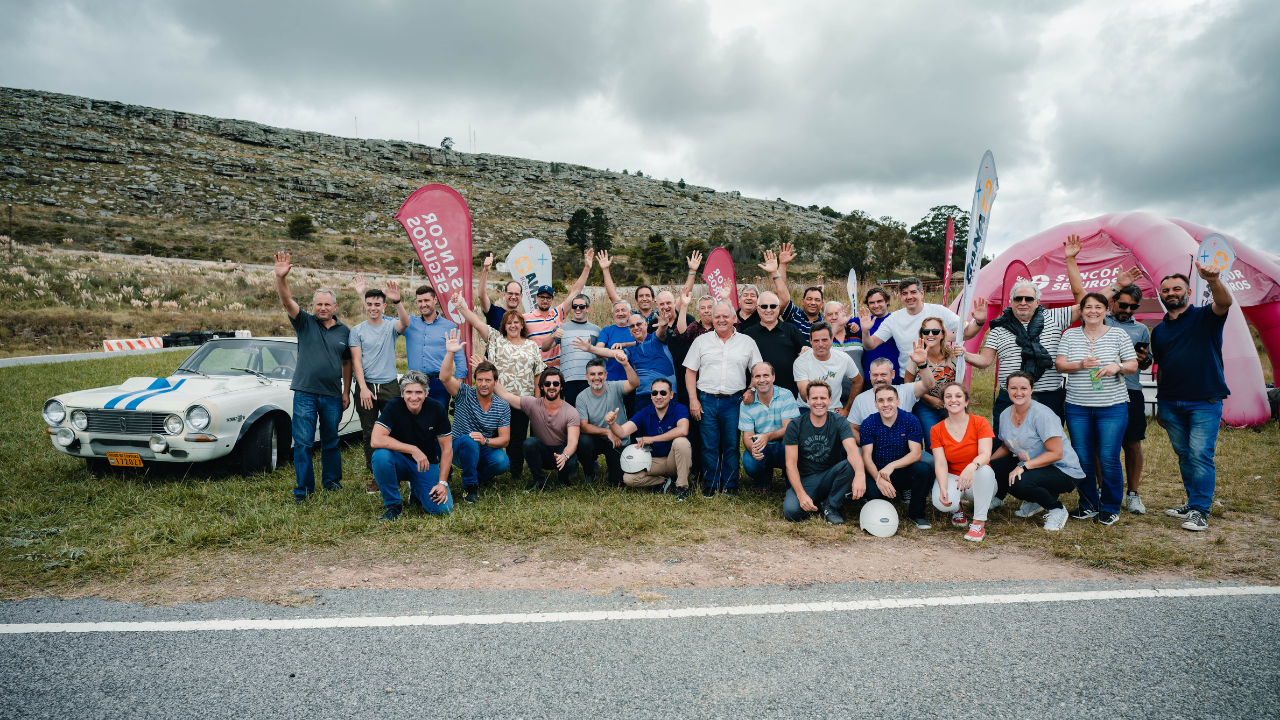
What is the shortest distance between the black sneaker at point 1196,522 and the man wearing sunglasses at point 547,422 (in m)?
5.37

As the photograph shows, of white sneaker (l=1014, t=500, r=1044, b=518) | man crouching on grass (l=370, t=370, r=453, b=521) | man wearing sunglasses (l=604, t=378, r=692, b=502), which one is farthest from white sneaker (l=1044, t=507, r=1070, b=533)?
man crouching on grass (l=370, t=370, r=453, b=521)

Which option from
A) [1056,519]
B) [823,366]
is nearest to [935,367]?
[823,366]

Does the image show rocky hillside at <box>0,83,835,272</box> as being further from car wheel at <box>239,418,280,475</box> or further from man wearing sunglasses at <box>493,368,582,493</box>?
man wearing sunglasses at <box>493,368,582,493</box>

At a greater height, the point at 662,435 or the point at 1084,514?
the point at 662,435

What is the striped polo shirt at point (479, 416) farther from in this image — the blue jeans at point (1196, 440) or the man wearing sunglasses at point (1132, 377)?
the blue jeans at point (1196, 440)

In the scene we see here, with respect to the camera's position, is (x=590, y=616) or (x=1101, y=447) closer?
(x=590, y=616)

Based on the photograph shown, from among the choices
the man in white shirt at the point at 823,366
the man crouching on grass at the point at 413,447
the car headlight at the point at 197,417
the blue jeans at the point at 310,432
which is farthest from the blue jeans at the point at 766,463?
the car headlight at the point at 197,417

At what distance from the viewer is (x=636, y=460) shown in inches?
239

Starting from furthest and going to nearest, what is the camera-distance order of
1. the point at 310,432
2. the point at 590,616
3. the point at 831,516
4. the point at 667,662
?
the point at 310,432 < the point at 831,516 < the point at 590,616 < the point at 667,662

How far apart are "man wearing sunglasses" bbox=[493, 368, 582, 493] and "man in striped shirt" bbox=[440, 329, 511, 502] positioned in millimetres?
179

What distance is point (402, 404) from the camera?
542 cm

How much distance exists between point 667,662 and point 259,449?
5.71 meters

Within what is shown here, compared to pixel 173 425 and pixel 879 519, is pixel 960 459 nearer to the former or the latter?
pixel 879 519

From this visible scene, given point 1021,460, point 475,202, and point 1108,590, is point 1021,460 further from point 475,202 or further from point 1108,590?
point 475,202
